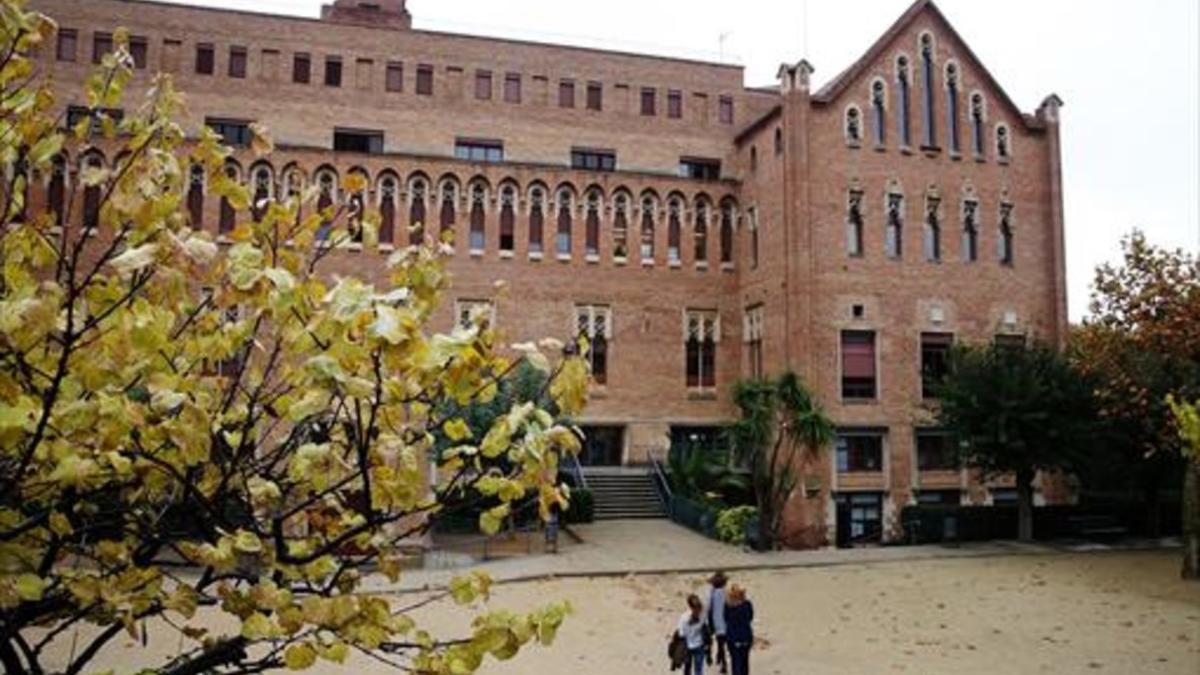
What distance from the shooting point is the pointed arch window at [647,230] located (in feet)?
114

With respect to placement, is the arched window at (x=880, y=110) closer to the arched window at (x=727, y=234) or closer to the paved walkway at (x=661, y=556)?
the arched window at (x=727, y=234)

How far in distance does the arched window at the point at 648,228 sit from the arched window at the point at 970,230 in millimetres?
10563

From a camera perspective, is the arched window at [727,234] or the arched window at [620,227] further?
the arched window at [727,234]

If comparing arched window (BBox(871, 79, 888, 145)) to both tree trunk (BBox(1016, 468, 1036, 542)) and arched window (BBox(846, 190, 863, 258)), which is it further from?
tree trunk (BBox(1016, 468, 1036, 542))

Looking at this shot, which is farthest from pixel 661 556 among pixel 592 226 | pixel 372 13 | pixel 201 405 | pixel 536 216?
pixel 372 13

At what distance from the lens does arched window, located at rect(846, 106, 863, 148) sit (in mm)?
31641

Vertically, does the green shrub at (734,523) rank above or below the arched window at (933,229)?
below

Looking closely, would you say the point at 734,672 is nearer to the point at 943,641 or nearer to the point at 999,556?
the point at 943,641

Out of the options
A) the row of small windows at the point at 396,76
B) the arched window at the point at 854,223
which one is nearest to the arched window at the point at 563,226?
the row of small windows at the point at 396,76

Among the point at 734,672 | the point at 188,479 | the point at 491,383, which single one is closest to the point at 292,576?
the point at 188,479

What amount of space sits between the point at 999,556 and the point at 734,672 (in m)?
15.7

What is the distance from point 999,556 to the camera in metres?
25.6

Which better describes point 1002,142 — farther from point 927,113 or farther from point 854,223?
point 854,223

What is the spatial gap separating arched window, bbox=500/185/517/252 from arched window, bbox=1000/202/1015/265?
1674 cm
